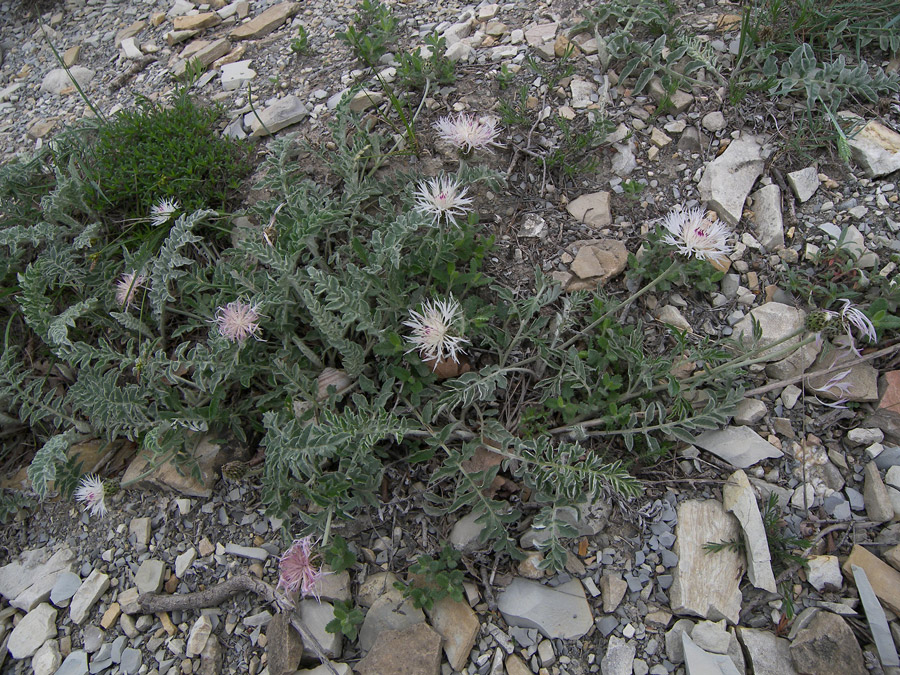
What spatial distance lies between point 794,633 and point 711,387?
93 centimetres

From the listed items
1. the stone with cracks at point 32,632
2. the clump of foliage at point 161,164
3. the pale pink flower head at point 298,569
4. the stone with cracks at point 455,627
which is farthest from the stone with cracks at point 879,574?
the clump of foliage at point 161,164

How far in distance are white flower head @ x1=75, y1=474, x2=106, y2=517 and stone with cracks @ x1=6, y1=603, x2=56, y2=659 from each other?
40cm

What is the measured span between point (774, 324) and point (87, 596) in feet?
9.91

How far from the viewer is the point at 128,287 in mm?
2795

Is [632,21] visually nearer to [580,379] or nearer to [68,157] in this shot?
[580,379]

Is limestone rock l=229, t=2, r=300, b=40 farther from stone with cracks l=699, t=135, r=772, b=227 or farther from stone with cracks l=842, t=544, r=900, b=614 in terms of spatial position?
stone with cracks l=842, t=544, r=900, b=614

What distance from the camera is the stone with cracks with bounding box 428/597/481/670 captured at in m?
2.09

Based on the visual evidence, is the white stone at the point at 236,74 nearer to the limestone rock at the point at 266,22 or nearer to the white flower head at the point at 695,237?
the limestone rock at the point at 266,22

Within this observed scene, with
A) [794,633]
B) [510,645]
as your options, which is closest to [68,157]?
[510,645]

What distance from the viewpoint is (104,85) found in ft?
13.6

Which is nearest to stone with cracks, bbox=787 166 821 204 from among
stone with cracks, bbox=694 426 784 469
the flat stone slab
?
stone with cracks, bbox=694 426 784 469

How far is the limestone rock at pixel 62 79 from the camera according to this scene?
4289mm

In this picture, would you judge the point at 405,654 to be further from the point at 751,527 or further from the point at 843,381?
the point at 843,381

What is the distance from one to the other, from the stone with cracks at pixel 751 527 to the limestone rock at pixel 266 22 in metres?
3.80
